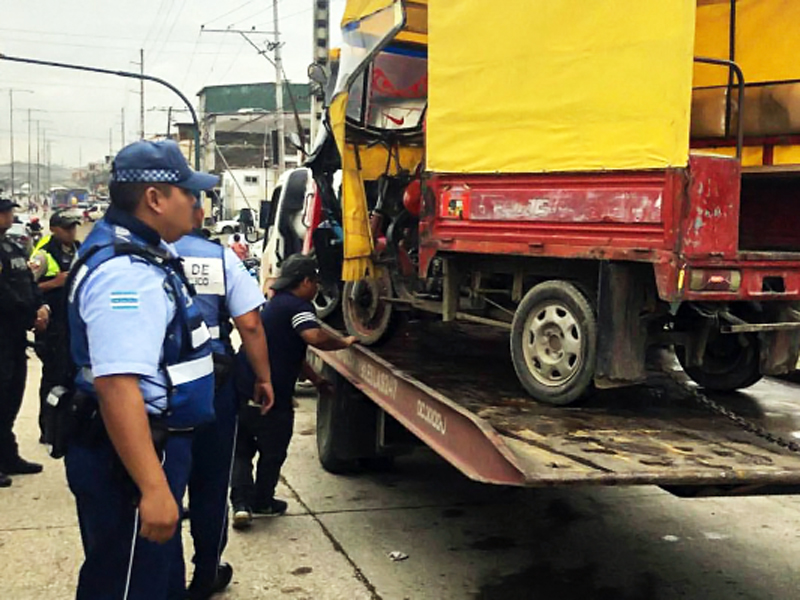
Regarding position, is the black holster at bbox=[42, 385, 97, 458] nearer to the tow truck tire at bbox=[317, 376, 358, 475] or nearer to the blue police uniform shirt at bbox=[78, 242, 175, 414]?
the blue police uniform shirt at bbox=[78, 242, 175, 414]

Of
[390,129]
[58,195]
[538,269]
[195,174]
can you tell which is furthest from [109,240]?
[58,195]

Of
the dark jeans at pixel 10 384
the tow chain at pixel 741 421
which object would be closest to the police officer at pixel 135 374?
the tow chain at pixel 741 421

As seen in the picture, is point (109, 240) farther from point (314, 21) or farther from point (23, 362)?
point (314, 21)

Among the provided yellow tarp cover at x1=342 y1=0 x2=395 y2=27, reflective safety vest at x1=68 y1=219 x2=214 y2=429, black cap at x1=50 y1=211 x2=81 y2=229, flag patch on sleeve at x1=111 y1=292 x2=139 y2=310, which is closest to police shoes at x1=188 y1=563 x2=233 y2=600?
reflective safety vest at x1=68 y1=219 x2=214 y2=429

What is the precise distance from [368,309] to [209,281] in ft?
8.77

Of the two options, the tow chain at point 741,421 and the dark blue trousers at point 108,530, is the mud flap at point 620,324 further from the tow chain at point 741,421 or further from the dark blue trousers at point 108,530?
the dark blue trousers at point 108,530

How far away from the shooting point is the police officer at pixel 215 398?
408 centimetres

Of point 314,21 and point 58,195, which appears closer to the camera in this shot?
point 314,21

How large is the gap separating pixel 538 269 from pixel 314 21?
9.72 metres

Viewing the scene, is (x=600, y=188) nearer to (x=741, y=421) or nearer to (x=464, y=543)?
(x=741, y=421)

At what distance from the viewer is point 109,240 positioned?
2.68m

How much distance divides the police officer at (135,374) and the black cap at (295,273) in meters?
2.44

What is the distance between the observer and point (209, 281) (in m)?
4.13

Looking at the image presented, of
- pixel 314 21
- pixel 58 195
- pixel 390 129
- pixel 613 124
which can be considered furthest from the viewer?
pixel 58 195
